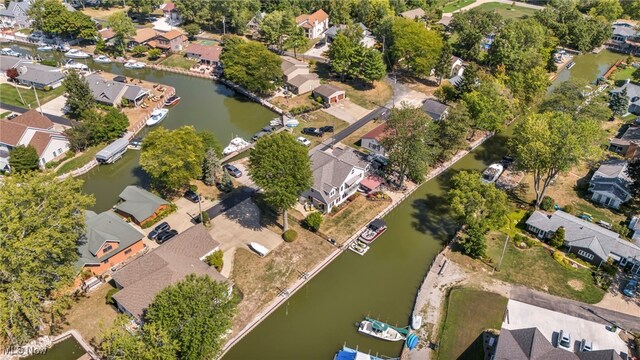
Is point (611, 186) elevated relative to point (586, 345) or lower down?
elevated

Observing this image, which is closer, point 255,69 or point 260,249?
point 260,249

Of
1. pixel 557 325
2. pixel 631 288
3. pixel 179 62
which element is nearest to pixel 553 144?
pixel 631 288

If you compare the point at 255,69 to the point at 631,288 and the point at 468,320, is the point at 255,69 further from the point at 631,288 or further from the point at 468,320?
the point at 631,288

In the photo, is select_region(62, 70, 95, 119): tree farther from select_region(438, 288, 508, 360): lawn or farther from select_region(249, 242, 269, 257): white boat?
select_region(438, 288, 508, 360): lawn

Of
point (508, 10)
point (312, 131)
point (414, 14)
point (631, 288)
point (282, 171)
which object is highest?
point (282, 171)

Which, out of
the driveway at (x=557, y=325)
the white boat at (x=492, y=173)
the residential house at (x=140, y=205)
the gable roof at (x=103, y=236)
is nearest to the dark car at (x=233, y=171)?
the residential house at (x=140, y=205)
